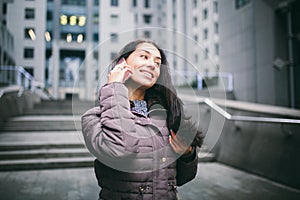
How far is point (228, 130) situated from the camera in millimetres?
5059

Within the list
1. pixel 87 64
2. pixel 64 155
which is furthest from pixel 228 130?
pixel 87 64

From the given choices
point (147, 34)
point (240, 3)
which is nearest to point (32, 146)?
point (147, 34)

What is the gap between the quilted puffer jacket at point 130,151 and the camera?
1037 millimetres

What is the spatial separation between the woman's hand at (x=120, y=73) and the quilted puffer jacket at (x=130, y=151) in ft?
0.09

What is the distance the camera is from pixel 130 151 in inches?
41.5

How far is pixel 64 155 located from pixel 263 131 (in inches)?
122

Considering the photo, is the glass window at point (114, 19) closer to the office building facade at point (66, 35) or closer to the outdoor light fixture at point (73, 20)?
the office building facade at point (66, 35)

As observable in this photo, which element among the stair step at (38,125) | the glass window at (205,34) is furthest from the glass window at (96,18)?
the glass window at (205,34)

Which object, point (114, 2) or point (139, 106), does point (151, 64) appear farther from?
point (114, 2)

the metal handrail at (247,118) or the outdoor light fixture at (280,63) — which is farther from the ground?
the outdoor light fixture at (280,63)

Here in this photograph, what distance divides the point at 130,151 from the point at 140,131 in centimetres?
9

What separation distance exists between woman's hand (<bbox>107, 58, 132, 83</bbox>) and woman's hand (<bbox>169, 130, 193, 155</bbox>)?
0.29 metres

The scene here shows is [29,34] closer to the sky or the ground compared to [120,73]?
closer to the sky

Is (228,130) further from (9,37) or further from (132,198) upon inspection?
(132,198)
